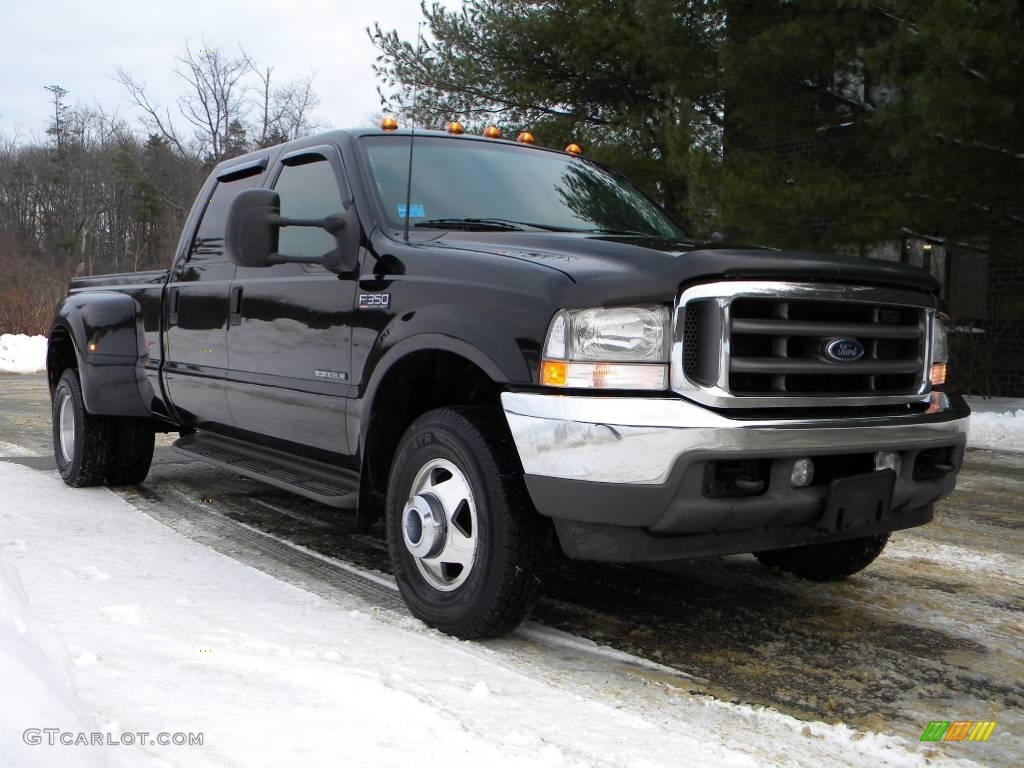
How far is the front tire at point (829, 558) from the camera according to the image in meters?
4.27

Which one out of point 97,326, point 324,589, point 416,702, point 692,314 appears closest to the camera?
point 416,702

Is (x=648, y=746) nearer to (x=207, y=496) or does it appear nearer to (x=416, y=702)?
(x=416, y=702)

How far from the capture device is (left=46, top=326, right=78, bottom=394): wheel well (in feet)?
21.3

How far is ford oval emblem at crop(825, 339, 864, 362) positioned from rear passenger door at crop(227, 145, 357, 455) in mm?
1832

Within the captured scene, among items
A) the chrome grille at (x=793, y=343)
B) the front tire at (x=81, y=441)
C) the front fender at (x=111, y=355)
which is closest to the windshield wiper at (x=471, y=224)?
the chrome grille at (x=793, y=343)

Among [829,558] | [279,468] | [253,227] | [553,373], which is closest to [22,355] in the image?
[279,468]

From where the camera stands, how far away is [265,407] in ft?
15.4

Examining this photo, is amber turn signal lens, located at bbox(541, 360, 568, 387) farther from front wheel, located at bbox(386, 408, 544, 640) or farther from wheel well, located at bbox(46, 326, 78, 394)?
wheel well, located at bbox(46, 326, 78, 394)

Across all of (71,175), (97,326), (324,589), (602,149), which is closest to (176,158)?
(71,175)

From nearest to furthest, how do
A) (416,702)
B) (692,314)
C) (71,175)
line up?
1. (416,702)
2. (692,314)
3. (71,175)

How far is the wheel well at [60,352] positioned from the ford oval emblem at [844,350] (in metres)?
4.82

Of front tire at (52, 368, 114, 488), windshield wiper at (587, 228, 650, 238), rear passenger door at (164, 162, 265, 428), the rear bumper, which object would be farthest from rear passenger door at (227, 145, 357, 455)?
front tire at (52, 368, 114, 488)

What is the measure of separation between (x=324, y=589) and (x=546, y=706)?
1.47 meters

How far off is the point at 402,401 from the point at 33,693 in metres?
1.92
